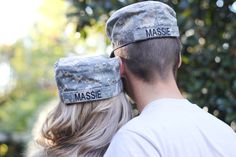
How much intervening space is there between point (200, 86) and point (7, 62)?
25.6m

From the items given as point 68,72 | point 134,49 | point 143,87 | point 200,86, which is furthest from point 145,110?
point 200,86

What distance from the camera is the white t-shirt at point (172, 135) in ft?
6.88

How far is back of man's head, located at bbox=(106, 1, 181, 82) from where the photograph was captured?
7.47ft

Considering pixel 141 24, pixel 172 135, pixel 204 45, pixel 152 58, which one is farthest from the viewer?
pixel 204 45

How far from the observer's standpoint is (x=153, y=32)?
2363mm

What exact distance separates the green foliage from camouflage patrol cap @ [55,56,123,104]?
179 cm

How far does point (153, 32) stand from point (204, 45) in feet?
7.14

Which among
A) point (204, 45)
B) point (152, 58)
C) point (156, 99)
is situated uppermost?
point (152, 58)

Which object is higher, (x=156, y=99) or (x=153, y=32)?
(x=153, y=32)

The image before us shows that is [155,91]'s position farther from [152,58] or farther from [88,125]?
[88,125]

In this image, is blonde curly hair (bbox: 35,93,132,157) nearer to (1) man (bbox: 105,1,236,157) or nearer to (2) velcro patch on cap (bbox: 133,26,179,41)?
(1) man (bbox: 105,1,236,157)

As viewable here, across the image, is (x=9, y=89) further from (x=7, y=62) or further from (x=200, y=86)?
(x=200, y=86)

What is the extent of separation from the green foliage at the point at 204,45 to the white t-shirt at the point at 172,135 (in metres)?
1.89

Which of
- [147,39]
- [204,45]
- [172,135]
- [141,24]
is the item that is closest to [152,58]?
[147,39]
